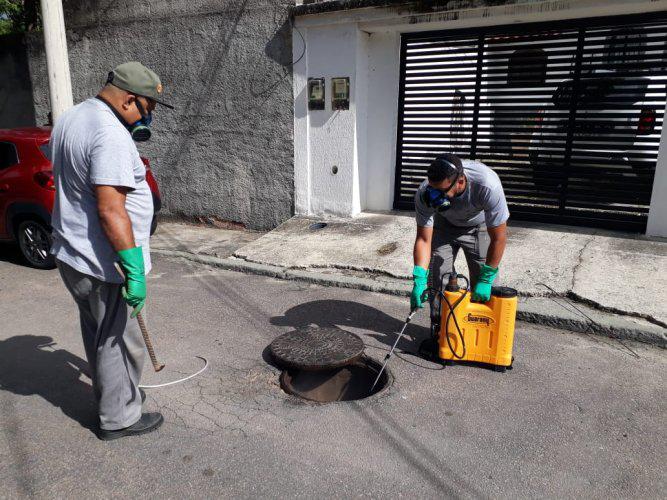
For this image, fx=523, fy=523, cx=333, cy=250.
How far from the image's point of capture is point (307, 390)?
396 cm

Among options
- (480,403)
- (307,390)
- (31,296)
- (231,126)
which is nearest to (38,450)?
(307,390)

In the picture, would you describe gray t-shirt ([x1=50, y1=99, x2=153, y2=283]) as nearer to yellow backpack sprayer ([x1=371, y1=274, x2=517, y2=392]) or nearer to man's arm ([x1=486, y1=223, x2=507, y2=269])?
yellow backpack sprayer ([x1=371, y1=274, x2=517, y2=392])

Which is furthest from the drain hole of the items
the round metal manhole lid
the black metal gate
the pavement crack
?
the black metal gate

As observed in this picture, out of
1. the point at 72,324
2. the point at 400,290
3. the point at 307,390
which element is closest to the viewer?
the point at 307,390

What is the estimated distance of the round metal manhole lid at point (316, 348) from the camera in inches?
152

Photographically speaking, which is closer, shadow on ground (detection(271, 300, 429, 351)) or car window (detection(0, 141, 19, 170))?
shadow on ground (detection(271, 300, 429, 351))

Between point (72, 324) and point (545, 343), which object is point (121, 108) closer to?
point (72, 324)

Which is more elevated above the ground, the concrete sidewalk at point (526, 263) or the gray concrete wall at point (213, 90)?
the gray concrete wall at point (213, 90)

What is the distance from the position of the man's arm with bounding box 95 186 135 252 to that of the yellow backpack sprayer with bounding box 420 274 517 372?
2.19m

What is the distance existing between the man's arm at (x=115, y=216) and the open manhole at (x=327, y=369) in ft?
5.33

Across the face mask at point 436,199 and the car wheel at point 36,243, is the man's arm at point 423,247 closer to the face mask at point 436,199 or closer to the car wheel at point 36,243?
the face mask at point 436,199

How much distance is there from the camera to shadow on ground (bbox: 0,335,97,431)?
3.43 m

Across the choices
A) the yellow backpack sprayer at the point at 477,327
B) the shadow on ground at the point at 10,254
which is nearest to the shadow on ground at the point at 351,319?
the yellow backpack sprayer at the point at 477,327

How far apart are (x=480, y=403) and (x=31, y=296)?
466cm
